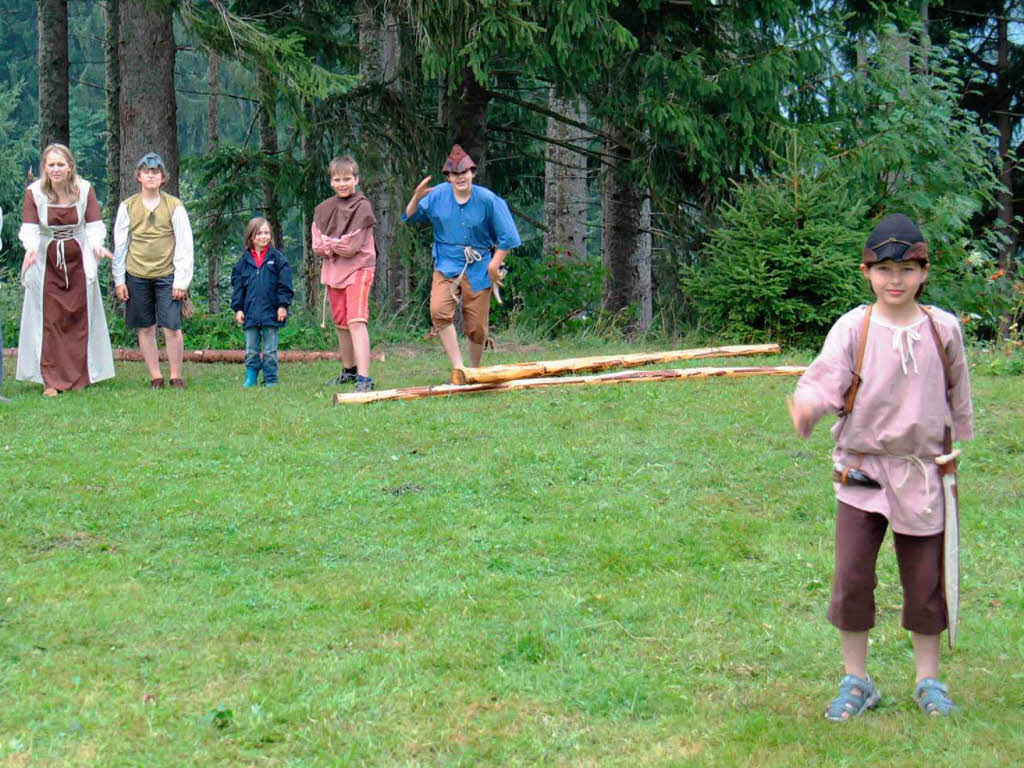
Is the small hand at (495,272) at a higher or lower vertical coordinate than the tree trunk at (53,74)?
lower

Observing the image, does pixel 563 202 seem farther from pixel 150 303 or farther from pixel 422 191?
pixel 150 303

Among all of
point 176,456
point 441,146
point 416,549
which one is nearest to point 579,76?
point 441,146

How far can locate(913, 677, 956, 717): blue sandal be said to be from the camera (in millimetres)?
4738

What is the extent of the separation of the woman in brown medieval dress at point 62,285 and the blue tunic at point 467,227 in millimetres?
3169

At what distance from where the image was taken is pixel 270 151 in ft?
66.5

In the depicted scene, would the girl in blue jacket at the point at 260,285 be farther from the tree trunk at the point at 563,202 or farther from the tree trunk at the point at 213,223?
the tree trunk at the point at 563,202

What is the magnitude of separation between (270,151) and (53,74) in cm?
351

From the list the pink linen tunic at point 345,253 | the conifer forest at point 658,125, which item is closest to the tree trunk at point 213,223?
the conifer forest at point 658,125

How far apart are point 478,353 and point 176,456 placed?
13.2 feet

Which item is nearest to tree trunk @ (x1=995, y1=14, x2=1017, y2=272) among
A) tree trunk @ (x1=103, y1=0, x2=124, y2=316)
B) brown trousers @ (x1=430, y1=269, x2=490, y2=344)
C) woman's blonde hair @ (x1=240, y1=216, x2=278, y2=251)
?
tree trunk @ (x1=103, y1=0, x2=124, y2=316)

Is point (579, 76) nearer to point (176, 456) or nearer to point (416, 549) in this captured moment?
point (176, 456)

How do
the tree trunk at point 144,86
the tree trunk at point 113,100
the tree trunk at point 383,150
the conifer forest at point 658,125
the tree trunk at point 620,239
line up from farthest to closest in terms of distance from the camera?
the tree trunk at point 113,100 → the tree trunk at point 620,239 → the tree trunk at point 383,150 → the tree trunk at point 144,86 → the conifer forest at point 658,125

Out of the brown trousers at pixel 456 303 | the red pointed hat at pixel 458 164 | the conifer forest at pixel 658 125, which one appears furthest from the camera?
the conifer forest at pixel 658 125

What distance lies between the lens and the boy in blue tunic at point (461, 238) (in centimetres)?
1171
